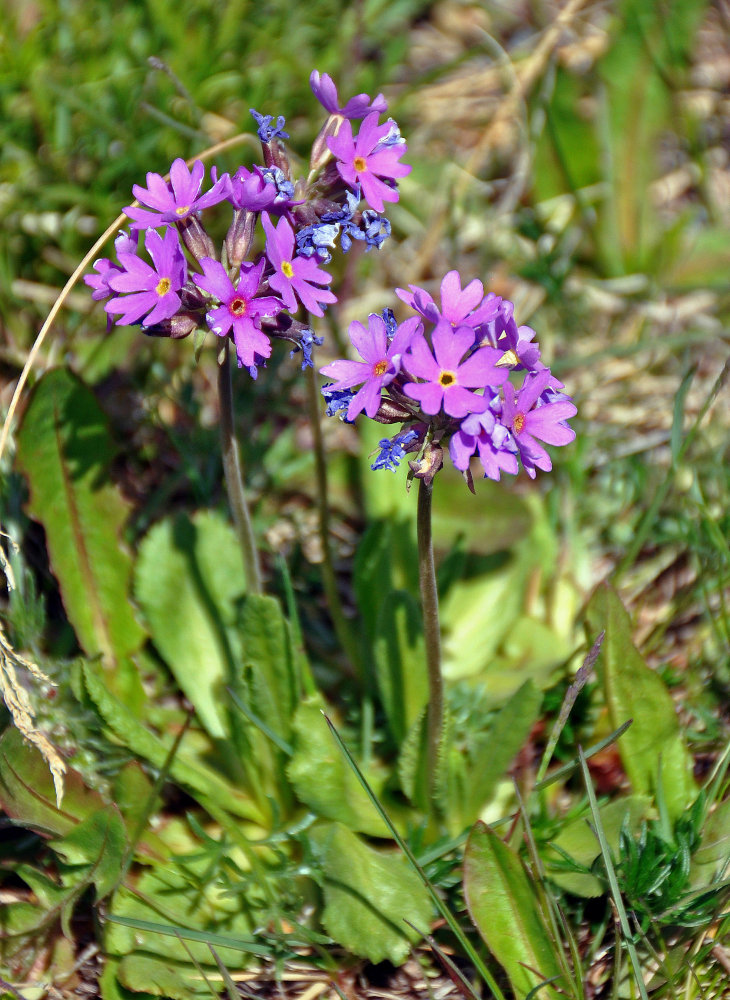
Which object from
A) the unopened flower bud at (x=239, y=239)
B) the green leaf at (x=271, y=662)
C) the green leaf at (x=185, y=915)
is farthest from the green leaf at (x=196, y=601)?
the unopened flower bud at (x=239, y=239)

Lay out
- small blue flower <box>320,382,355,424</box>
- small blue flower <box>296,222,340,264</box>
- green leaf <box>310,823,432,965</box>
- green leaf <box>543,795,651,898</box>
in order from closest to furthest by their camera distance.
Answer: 1. small blue flower <box>320,382,355,424</box>
2. small blue flower <box>296,222,340,264</box>
3. green leaf <box>310,823,432,965</box>
4. green leaf <box>543,795,651,898</box>

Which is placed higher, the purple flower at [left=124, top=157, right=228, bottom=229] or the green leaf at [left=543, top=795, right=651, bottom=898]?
the purple flower at [left=124, top=157, right=228, bottom=229]

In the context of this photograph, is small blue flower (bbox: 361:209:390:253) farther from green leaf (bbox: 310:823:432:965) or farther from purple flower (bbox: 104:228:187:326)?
green leaf (bbox: 310:823:432:965)

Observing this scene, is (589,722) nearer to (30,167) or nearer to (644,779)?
(644,779)

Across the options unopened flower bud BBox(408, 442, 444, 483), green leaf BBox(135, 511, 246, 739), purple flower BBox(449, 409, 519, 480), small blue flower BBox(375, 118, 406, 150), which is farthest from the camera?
green leaf BBox(135, 511, 246, 739)

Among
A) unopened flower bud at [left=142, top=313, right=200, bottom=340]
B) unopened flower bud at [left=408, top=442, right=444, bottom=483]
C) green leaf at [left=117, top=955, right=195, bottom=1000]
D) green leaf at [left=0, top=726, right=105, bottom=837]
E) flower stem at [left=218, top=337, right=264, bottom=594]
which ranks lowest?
green leaf at [left=117, top=955, right=195, bottom=1000]

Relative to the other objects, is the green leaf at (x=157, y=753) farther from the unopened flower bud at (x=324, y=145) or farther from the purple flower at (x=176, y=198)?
the unopened flower bud at (x=324, y=145)

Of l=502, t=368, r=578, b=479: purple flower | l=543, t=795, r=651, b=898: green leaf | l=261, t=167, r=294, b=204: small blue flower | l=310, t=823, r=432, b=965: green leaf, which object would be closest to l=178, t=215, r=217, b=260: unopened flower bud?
l=261, t=167, r=294, b=204: small blue flower
